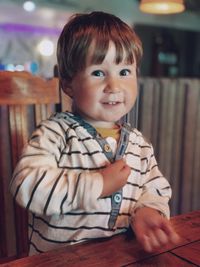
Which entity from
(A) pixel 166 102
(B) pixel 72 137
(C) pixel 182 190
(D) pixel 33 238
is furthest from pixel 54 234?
(C) pixel 182 190

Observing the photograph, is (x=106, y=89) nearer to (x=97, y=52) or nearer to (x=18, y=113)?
(x=97, y=52)

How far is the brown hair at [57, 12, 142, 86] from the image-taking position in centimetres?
64

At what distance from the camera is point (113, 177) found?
0.60 meters

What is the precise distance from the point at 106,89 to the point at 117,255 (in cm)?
28

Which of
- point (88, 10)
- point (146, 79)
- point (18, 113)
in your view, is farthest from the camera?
point (88, 10)

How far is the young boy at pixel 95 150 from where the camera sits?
591mm

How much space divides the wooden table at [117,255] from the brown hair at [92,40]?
1.03ft

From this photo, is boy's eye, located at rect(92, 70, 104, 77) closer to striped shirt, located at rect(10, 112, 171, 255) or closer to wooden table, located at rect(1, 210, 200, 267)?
striped shirt, located at rect(10, 112, 171, 255)

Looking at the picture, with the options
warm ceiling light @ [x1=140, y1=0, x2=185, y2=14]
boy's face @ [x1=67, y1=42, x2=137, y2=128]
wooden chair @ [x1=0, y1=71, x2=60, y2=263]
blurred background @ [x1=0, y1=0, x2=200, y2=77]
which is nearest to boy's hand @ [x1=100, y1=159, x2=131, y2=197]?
boy's face @ [x1=67, y1=42, x2=137, y2=128]

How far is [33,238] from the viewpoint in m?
0.70

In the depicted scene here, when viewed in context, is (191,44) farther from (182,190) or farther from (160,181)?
(160,181)

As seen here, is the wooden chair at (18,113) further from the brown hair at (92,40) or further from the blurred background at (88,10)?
the blurred background at (88,10)

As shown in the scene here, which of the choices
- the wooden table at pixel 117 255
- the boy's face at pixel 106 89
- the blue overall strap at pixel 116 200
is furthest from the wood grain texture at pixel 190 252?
the boy's face at pixel 106 89

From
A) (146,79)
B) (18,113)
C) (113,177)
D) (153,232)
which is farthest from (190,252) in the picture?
(146,79)
